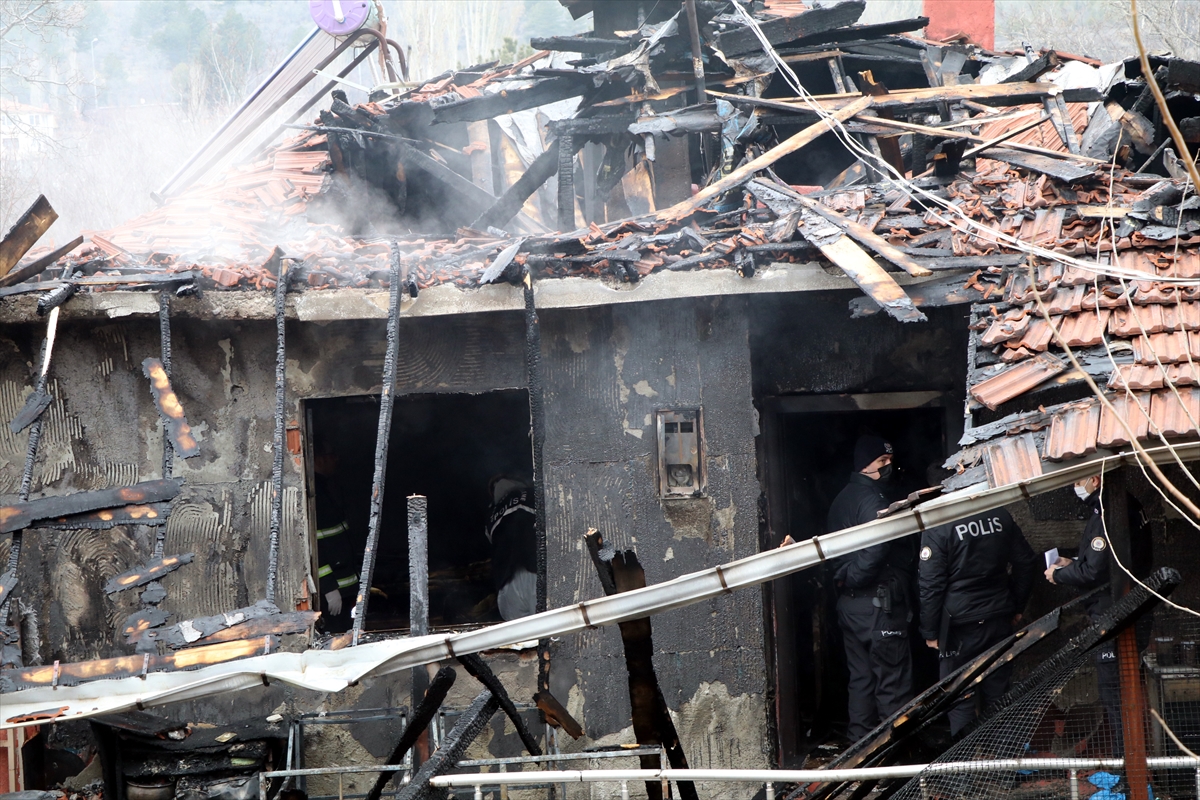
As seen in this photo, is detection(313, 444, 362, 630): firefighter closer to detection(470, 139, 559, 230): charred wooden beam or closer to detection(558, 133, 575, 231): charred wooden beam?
detection(470, 139, 559, 230): charred wooden beam

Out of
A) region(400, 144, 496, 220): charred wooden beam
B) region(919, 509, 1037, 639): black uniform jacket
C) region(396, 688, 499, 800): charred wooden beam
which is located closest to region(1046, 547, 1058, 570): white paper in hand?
region(919, 509, 1037, 639): black uniform jacket

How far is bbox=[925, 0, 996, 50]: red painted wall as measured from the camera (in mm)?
14562

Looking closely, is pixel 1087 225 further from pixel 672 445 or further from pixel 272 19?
pixel 272 19

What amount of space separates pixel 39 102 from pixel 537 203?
2276 inches

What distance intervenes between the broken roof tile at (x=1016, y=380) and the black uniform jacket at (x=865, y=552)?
1.86 metres

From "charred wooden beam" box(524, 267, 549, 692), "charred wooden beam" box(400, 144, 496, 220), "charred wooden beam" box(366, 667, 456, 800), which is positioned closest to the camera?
"charred wooden beam" box(366, 667, 456, 800)

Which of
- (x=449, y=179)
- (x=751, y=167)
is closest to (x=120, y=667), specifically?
(x=751, y=167)

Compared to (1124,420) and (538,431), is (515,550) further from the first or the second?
(1124,420)

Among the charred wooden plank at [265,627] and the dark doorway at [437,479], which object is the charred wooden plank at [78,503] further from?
the dark doorway at [437,479]

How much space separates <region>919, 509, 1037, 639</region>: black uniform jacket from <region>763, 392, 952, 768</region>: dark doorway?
3.47 feet

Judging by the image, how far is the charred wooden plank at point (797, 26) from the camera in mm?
10008

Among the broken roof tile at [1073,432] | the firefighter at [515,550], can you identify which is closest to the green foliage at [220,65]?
the firefighter at [515,550]

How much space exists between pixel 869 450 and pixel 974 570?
3.86 feet

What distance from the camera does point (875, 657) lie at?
7.43 meters
